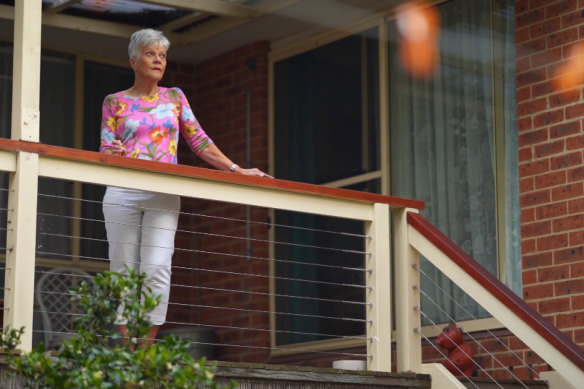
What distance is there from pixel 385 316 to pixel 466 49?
2.47 m

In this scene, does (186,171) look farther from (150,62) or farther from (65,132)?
(65,132)

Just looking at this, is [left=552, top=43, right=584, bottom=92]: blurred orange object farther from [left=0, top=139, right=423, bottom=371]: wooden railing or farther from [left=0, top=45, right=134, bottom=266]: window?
[left=0, top=45, right=134, bottom=266]: window

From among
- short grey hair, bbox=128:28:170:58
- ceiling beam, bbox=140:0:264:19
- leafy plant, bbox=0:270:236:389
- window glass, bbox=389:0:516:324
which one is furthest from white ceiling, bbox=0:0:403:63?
leafy plant, bbox=0:270:236:389

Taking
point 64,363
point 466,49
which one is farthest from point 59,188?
point 64,363

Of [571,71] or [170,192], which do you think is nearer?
[170,192]

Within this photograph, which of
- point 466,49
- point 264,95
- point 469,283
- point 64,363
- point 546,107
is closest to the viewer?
point 64,363

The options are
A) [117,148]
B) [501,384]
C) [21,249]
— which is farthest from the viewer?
[501,384]

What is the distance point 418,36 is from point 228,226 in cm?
226

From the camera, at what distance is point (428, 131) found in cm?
845

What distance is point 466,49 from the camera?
8.20 meters

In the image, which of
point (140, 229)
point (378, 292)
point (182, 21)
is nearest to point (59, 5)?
point (182, 21)

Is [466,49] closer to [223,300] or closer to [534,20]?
[534,20]

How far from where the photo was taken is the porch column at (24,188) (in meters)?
5.27

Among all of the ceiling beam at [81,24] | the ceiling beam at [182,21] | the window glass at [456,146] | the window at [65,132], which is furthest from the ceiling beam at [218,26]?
the window glass at [456,146]
